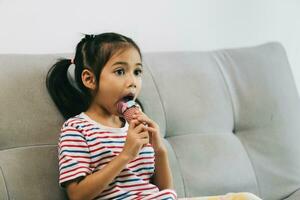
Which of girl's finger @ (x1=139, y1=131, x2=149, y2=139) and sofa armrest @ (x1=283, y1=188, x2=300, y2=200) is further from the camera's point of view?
sofa armrest @ (x1=283, y1=188, x2=300, y2=200)

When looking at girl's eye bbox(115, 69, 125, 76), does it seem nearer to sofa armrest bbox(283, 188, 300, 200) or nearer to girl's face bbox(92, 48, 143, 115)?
girl's face bbox(92, 48, 143, 115)

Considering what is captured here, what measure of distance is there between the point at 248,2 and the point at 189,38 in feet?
1.05

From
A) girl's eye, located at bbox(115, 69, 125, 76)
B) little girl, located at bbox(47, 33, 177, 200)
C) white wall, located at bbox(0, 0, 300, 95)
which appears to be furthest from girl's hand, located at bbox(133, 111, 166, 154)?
white wall, located at bbox(0, 0, 300, 95)

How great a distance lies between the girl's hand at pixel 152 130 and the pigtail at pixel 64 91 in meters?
0.19

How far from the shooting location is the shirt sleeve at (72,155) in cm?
125

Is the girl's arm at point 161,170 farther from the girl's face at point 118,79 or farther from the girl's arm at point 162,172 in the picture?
the girl's face at point 118,79

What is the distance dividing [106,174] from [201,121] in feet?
1.56

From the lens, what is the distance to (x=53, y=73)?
1395 millimetres

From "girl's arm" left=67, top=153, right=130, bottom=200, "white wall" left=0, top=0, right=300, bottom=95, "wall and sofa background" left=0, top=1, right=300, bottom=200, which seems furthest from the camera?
"white wall" left=0, top=0, right=300, bottom=95

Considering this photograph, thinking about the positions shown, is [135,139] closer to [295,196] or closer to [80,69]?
[80,69]

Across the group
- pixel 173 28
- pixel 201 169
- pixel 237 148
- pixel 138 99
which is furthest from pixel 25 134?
pixel 173 28

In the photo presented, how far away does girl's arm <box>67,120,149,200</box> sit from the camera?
124cm

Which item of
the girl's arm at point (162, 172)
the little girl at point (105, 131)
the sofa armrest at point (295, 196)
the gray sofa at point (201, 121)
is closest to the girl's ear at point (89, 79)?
the little girl at point (105, 131)

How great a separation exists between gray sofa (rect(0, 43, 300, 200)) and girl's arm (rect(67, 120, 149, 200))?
9cm
